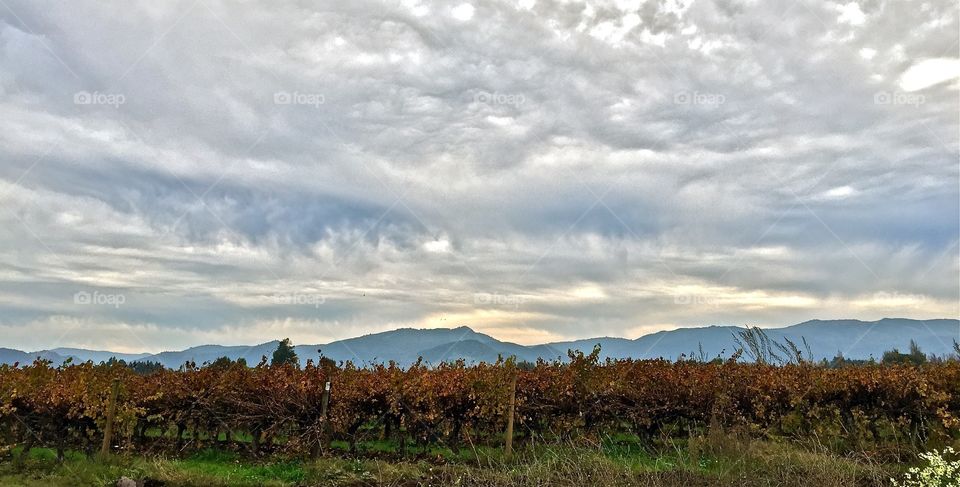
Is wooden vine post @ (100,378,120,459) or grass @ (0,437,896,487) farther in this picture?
Answer: wooden vine post @ (100,378,120,459)

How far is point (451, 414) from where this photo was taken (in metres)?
11.8

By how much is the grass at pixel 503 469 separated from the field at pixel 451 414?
4.2 inches

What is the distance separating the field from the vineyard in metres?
0.03

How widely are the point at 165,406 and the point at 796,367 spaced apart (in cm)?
1318

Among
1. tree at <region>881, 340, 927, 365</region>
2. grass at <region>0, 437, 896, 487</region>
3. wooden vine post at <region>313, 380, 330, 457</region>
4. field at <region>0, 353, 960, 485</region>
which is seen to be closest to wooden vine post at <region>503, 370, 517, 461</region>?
field at <region>0, 353, 960, 485</region>

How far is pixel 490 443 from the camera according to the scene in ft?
38.5

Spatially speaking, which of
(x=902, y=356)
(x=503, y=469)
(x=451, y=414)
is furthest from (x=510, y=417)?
(x=902, y=356)

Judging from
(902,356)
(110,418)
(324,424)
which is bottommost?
(324,424)

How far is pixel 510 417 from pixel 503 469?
1.74 metres

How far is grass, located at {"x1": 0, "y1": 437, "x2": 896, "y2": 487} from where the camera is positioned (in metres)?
8.47

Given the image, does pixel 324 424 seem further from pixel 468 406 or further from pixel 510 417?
pixel 510 417

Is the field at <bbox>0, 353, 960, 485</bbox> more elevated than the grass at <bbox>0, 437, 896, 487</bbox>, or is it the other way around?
the field at <bbox>0, 353, 960, 485</bbox>

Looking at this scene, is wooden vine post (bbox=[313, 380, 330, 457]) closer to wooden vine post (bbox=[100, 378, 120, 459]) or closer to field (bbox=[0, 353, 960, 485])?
field (bbox=[0, 353, 960, 485])

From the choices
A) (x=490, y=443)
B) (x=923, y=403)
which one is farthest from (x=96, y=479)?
(x=923, y=403)
